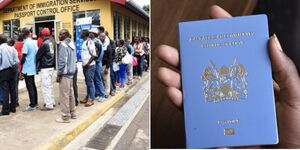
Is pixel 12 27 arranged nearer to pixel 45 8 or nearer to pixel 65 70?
pixel 45 8

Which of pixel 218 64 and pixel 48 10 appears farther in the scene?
pixel 48 10

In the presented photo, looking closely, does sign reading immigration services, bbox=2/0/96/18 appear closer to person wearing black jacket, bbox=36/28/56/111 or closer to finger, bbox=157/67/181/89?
person wearing black jacket, bbox=36/28/56/111

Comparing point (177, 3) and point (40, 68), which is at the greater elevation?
point (177, 3)

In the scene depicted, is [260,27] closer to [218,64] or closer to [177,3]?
[218,64]

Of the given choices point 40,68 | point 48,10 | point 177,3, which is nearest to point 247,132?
point 177,3

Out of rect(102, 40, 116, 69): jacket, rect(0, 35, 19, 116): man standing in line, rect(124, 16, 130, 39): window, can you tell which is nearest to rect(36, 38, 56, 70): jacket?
rect(0, 35, 19, 116): man standing in line

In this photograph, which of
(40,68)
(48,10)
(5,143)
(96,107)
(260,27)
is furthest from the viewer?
(48,10)

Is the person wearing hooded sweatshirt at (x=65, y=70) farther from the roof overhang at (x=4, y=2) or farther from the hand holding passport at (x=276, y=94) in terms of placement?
the roof overhang at (x=4, y=2)

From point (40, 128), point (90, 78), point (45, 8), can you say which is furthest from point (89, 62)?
point (45, 8)
